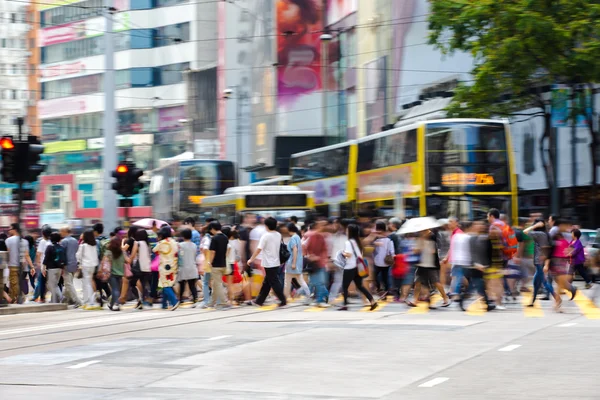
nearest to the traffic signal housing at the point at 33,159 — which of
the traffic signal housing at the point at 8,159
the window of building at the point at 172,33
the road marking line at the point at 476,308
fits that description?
the traffic signal housing at the point at 8,159

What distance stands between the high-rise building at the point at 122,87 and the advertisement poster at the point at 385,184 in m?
46.4

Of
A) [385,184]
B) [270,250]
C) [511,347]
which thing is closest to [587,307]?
[270,250]

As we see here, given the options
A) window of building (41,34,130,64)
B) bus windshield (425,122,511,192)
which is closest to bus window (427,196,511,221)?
bus windshield (425,122,511,192)

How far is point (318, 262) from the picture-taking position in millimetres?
19047

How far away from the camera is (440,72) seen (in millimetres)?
→ 44625

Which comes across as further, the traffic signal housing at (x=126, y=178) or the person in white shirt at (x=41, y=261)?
the traffic signal housing at (x=126, y=178)

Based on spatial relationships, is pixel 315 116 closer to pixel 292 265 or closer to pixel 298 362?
pixel 292 265

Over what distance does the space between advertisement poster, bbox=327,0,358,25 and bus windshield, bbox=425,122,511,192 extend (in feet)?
99.1

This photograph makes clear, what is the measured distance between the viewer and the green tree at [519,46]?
29.1 m

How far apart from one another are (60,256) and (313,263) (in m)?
5.28

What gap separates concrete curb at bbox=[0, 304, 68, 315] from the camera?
65.8ft

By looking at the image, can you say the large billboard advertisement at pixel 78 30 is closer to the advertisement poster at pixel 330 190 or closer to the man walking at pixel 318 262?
the advertisement poster at pixel 330 190

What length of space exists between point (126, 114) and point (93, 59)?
470 centimetres

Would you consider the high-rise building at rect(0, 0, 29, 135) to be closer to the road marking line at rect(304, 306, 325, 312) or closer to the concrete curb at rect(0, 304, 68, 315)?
the concrete curb at rect(0, 304, 68, 315)
